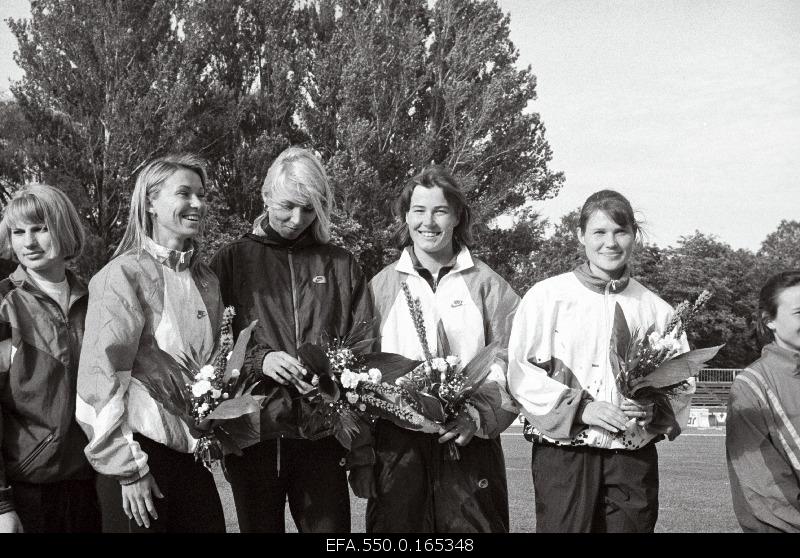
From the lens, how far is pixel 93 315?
3.54m

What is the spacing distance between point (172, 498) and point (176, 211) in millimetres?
1337

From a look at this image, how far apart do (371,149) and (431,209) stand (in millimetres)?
22696

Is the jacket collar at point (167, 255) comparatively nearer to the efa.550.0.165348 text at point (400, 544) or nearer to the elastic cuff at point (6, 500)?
the elastic cuff at point (6, 500)

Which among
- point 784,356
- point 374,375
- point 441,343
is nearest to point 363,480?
point 374,375

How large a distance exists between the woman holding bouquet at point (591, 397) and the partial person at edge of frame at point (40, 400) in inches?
82.7

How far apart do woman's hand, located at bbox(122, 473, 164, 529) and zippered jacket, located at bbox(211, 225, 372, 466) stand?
2.23ft

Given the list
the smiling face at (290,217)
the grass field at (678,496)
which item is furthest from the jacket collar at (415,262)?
the grass field at (678,496)

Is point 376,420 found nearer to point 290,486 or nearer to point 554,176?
point 290,486

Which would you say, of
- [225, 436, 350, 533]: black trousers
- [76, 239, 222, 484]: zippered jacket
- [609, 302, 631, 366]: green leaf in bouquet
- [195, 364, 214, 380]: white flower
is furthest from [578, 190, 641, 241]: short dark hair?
[195, 364, 214, 380]: white flower

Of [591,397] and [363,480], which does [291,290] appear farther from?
[591,397]

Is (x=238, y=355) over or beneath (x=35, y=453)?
over

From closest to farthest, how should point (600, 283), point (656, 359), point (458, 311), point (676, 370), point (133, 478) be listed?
point (133, 478) → point (676, 370) → point (656, 359) → point (600, 283) → point (458, 311)

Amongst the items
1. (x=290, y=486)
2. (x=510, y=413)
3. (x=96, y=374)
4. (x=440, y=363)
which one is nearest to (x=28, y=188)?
(x=96, y=374)

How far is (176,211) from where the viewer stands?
12.8ft
